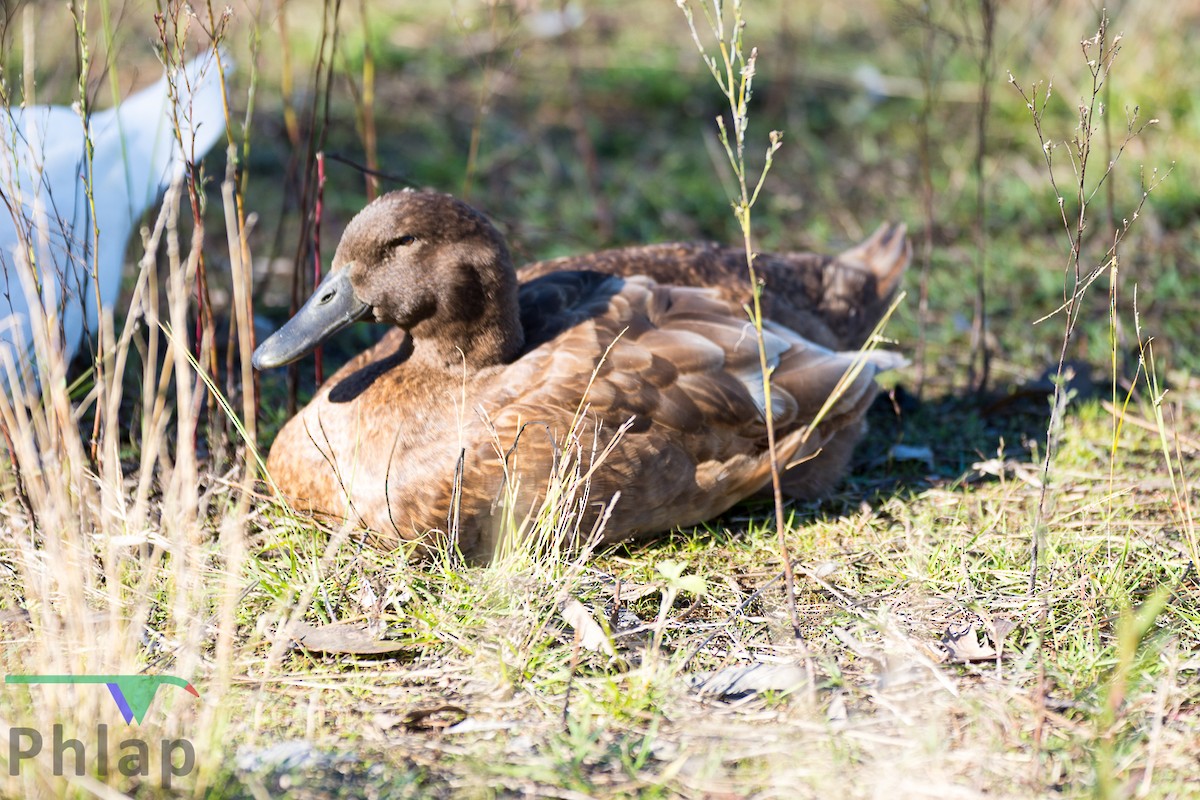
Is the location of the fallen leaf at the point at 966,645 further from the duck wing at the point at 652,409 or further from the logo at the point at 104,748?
the logo at the point at 104,748

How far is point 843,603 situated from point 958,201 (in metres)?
3.05

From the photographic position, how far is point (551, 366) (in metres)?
3.15

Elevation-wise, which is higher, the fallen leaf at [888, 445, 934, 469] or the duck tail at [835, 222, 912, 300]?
the duck tail at [835, 222, 912, 300]

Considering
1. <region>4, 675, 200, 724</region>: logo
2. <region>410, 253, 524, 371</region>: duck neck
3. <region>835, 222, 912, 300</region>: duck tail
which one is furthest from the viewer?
<region>835, 222, 912, 300</region>: duck tail

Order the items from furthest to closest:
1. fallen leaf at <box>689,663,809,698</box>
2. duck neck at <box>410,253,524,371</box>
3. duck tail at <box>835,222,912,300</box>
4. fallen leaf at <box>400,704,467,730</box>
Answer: duck tail at <box>835,222,912,300</box>
duck neck at <box>410,253,524,371</box>
fallen leaf at <box>689,663,809,698</box>
fallen leaf at <box>400,704,467,730</box>

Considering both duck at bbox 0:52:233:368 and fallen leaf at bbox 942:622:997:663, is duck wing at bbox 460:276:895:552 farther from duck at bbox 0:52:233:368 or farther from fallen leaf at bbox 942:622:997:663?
duck at bbox 0:52:233:368

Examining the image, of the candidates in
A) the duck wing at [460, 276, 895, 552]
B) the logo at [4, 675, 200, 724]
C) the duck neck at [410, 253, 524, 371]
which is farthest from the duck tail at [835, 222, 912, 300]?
the logo at [4, 675, 200, 724]

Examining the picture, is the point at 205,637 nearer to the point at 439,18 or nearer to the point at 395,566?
the point at 395,566

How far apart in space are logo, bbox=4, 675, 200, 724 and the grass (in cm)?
3

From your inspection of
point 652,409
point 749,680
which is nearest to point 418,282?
point 652,409

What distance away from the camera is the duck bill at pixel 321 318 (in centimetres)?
309

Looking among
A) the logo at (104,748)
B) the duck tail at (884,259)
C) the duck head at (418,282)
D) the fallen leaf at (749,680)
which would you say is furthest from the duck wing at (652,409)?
the logo at (104,748)

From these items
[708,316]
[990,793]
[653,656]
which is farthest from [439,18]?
[990,793]

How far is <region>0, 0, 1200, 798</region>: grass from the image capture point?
7.37 feet
